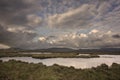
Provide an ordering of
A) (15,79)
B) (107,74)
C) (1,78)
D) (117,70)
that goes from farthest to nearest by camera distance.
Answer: (117,70) < (107,74) < (15,79) < (1,78)

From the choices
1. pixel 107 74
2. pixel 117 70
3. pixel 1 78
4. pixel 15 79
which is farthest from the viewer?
pixel 117 70

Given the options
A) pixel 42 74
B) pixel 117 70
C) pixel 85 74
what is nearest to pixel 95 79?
pixel 85 74

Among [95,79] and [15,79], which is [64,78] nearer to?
[95,79]

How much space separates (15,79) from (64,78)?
8500 mm

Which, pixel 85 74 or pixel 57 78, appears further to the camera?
pixel 85 74

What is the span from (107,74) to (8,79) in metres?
17.6

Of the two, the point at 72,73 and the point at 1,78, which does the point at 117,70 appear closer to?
the point at 72,73

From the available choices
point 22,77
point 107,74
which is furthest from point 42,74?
point 107,74

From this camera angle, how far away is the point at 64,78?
26438 mm

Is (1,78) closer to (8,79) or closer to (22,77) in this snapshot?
(8,79)

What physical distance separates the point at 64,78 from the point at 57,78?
130 cm

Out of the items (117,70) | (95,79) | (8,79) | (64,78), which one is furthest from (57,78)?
(117,70)

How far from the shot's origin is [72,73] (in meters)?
29.7

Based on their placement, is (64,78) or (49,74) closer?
(64,78)
